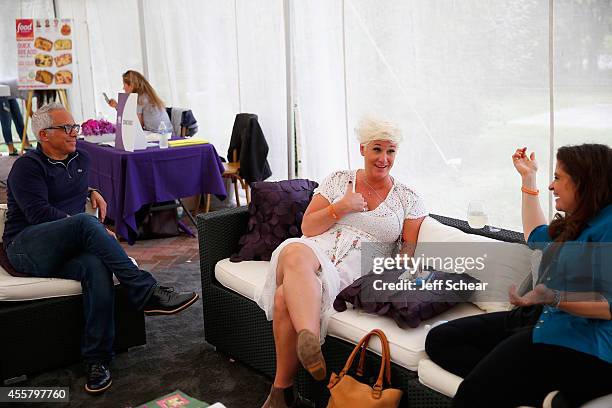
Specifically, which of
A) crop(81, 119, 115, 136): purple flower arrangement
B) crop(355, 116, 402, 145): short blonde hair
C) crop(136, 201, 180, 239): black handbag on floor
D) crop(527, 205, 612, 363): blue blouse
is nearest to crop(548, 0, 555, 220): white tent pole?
crop(355, 116, 402, 145): short blonde hair

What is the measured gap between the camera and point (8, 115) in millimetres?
9867

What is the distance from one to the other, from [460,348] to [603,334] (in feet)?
1.57

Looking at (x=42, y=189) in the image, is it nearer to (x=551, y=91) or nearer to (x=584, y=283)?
(x=584, y=283)

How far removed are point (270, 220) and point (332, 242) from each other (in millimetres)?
487

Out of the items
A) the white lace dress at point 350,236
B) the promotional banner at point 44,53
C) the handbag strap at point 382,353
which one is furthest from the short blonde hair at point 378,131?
the promotional banner at point 44,53

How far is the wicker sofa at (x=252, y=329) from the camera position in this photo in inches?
87.7

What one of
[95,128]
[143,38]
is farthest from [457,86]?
[143,38]

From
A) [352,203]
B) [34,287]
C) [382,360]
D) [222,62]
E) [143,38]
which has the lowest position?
[382,360]

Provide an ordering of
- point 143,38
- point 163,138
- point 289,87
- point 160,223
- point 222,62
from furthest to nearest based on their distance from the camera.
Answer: point 143,38
point 222,62
point 160,223
point 289,87
point 163,138

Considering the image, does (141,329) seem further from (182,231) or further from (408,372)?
(182,231)

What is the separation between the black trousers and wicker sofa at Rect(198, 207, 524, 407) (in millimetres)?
124

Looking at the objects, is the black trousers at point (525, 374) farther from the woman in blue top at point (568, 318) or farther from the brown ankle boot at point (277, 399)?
the brown ankle boot at point (277, 399)

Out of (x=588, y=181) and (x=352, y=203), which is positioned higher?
(x=588, y=181)

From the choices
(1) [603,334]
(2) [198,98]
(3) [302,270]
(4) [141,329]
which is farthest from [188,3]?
(1) [603,334]
